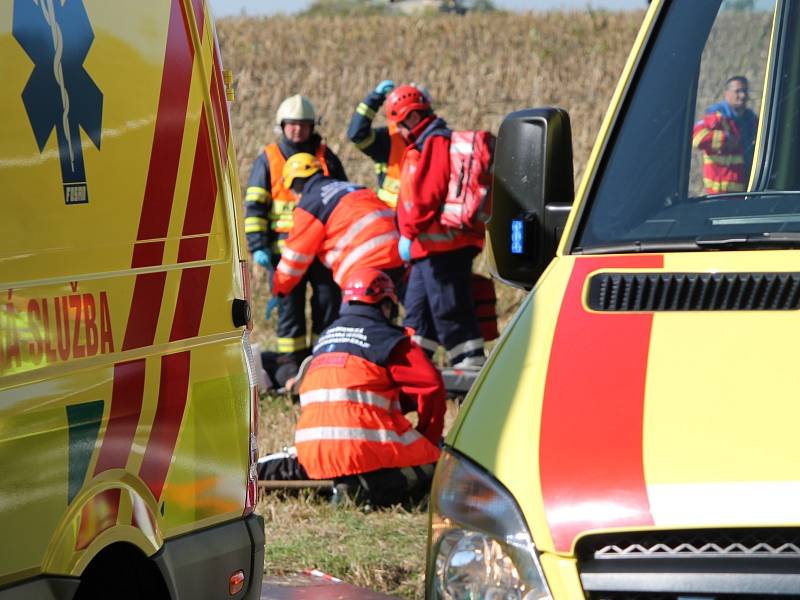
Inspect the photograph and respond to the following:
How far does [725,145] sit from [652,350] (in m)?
1.02

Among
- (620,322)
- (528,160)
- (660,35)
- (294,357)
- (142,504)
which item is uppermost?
(660,35)

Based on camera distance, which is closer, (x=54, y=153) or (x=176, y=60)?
(x=54, y=153)

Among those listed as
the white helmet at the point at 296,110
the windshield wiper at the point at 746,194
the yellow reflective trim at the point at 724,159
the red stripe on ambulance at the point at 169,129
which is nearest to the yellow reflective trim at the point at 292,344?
the white helmet at the point at 296,110

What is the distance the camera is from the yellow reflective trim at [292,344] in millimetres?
10898

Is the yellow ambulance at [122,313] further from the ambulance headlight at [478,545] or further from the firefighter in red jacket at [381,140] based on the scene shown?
the firefighter in red jacket at [381,140]

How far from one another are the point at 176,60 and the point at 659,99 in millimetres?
1309

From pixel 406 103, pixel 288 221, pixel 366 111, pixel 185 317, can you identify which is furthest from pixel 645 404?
pixel 366 111

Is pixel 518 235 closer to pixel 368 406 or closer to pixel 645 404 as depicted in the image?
pixel 645 404

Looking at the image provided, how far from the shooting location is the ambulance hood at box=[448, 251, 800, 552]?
247cm

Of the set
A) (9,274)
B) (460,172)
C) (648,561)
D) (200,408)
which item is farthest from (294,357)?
(648,561)

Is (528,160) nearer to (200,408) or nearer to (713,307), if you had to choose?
(713,307)

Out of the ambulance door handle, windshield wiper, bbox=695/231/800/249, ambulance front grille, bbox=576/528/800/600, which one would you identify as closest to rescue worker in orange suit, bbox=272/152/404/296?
the ambulance door handle

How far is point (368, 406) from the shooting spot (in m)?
7.00

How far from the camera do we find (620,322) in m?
2.96
